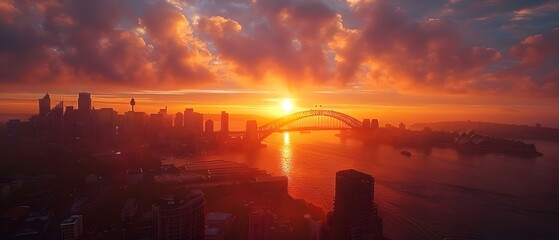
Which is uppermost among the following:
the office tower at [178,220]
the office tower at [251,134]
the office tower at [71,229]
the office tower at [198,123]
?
the office tower at [198,123]

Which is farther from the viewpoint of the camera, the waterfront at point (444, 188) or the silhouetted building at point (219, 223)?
the waterfront at point (444, 188)

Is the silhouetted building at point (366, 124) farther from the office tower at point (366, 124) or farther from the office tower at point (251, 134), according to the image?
the office tower at point (251, 134)

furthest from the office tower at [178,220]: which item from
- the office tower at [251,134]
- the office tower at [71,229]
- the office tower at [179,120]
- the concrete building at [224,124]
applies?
the office tower at [179,120]

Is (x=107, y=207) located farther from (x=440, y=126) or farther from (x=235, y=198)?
(x=440, y=126)

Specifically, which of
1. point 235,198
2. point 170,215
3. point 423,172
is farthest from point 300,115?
point 170,215

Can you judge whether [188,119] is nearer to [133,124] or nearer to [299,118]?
[133,124]

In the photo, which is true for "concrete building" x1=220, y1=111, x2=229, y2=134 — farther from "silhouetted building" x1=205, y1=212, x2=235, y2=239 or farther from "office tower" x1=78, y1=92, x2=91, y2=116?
"silhouetted building" x1=205, y1=212, x2=235, y2=239

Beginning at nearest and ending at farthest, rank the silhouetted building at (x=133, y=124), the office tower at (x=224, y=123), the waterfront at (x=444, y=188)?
the waterfront at (x=444, y=188), the silhouetted building at (x=133, y=124), the office tower at (x=224, y=123)

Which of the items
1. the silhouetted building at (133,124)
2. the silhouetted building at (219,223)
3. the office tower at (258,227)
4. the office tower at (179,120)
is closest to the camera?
the silhouetted building at (219,223)
